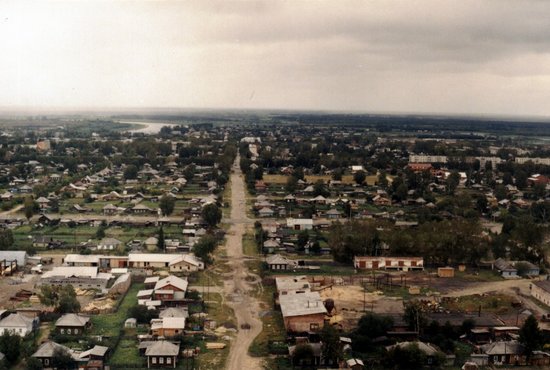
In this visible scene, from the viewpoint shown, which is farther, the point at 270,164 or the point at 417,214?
the point at 270,164

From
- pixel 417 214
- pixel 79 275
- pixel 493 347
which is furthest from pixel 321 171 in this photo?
pixel 493 347

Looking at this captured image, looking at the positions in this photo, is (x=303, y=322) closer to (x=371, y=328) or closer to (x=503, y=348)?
(x=371, y=328)

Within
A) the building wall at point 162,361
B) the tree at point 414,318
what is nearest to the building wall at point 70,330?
the building wall at point 162,361

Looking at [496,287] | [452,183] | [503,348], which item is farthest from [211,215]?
[452,183]

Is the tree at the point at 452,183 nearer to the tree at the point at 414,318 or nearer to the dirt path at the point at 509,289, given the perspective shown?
the dirt path at the point at 509,289

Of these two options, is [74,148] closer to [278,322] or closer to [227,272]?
[227,272]
